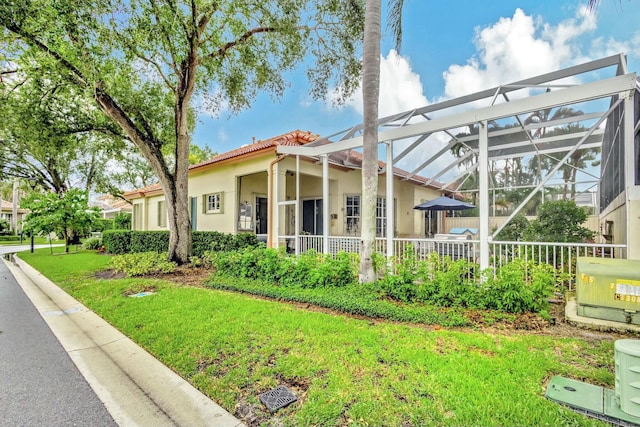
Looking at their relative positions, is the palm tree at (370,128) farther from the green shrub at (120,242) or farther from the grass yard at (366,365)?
the green shrub at (120,242)

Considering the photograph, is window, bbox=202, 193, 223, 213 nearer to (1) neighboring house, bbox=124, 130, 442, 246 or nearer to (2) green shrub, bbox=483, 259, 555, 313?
(1) neighboring house, bbox=124, 130, 442, 246

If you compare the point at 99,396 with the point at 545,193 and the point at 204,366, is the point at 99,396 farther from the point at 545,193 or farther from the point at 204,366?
the point at 545,193

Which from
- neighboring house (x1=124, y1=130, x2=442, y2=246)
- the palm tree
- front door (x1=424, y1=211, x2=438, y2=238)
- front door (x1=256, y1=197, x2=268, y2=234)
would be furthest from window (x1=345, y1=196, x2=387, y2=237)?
the palm tree

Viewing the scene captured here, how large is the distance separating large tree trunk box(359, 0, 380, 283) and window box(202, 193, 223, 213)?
7.82m

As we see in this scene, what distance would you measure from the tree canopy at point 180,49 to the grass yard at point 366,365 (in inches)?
255

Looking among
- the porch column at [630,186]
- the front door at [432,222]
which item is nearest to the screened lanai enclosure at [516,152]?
the porch column at [630,186]

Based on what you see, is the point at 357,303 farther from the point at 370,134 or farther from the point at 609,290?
the point at 609,290

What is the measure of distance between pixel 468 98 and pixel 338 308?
246 inches

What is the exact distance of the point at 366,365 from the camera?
10.1ft

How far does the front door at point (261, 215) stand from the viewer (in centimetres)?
1238

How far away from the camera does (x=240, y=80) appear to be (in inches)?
405

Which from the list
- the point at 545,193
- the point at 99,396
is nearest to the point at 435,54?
the point at 545,193

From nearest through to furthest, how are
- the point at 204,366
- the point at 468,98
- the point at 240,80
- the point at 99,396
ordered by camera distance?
the point at 99,396 < the point at 204,366 < the point at 468,98 < the point at 240,80

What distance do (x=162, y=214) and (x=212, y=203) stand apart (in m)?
5.95
